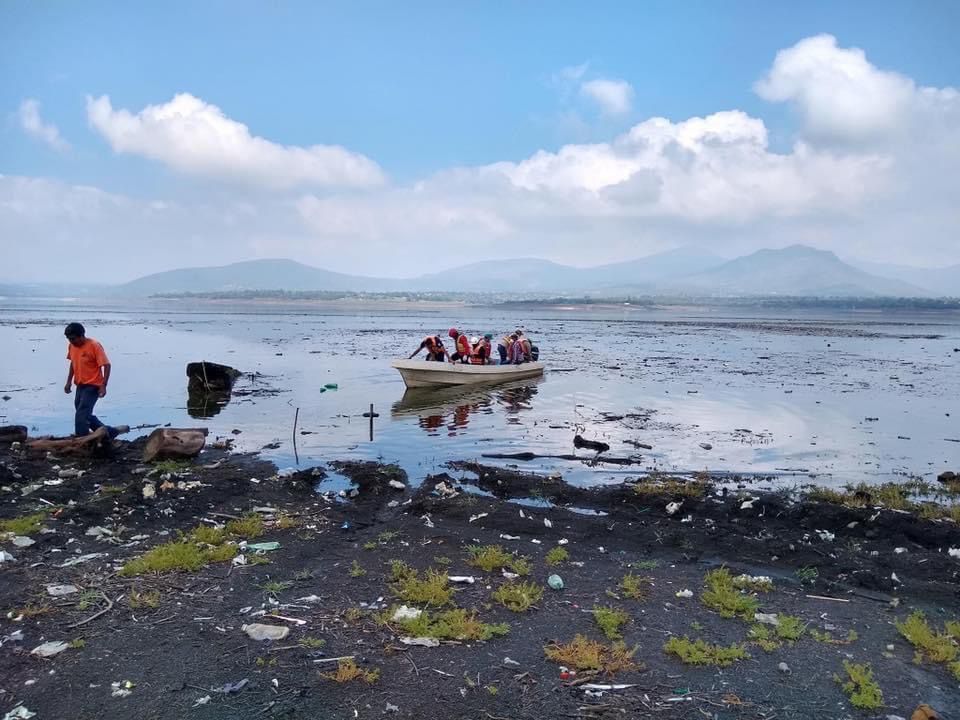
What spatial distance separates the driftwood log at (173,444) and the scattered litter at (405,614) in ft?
25.0

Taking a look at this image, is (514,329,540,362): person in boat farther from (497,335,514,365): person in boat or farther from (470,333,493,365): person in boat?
(470,333,493,365): person in boat

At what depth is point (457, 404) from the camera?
22.7m

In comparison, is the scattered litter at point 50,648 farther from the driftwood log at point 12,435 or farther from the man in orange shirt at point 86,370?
the driftwood log at point 12,435

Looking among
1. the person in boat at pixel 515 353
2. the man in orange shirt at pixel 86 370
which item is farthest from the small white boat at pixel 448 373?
the man in orange shirt at pixel 86 370

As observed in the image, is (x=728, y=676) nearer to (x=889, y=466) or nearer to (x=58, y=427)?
(x=889, y=466)

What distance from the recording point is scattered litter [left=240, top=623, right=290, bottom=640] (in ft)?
20.2

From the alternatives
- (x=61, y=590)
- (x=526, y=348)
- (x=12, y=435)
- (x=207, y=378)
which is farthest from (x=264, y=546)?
(x=526, y=348)

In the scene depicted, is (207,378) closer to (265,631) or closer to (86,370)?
(86,370)

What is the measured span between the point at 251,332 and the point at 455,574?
180 feet

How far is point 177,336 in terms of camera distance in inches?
2051

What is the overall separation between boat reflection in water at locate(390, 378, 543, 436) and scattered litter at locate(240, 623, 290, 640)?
11384 millimetres

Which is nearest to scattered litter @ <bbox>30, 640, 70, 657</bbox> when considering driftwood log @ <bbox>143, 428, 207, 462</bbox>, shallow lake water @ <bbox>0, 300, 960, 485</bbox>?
driftwood log @ <bbox>143, 428, 207, 462</bbox>

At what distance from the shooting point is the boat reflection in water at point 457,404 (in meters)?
19.3

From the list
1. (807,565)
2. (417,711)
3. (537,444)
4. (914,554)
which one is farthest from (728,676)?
(537,444)
